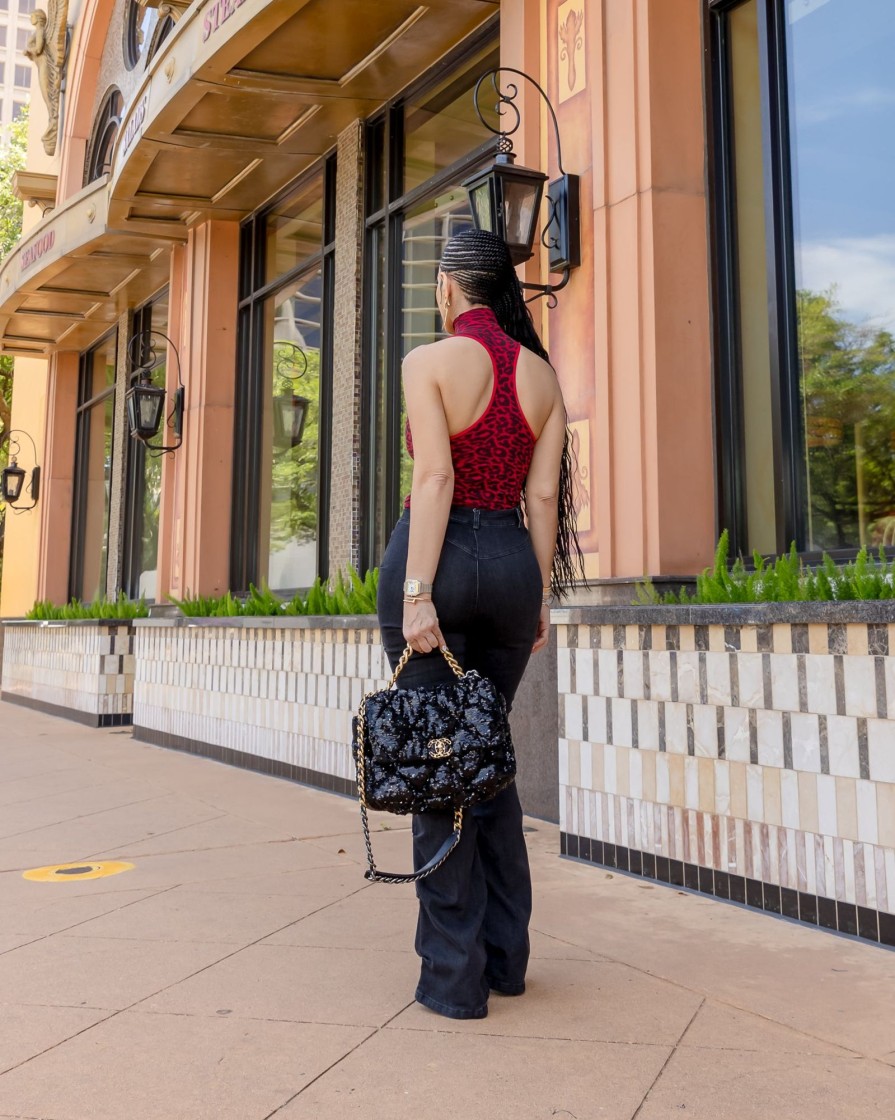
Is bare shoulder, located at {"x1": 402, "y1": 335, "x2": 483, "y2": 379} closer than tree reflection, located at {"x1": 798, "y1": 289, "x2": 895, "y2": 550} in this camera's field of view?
Yes

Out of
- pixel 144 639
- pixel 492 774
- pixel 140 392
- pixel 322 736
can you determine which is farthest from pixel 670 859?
pixel 140 392

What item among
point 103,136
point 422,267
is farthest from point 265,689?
point 103,136

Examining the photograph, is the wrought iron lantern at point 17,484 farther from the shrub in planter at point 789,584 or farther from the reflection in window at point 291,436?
the shrub in planter at point 789,584

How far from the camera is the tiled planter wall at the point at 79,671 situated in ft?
36.7

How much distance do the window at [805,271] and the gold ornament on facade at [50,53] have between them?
1301 centimetres

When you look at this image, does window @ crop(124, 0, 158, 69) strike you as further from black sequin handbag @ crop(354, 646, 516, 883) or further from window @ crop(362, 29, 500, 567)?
black sequin handbag @ crop(354, 646, 516, 883)

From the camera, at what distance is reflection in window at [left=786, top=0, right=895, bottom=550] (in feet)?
14.8

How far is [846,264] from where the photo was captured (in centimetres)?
470

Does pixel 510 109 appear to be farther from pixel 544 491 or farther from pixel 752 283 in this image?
pixel 544 491

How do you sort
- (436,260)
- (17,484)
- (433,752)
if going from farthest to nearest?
(17,484), (436,260), (433,752)

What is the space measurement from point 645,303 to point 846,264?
0.85 m

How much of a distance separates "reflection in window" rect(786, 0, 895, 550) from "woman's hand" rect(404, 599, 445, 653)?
2438mm

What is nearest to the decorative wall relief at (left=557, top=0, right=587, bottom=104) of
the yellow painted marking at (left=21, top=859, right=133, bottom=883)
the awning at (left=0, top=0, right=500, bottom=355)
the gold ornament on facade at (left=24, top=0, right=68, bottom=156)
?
the awning at (left=0, top=0, right=500, bottom=355)

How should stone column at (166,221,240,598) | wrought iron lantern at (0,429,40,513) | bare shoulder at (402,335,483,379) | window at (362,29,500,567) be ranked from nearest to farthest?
bare shoulder at (402,335,483,379) < window at (362,29,500,567) < stone column at (166,221,240,598) < wrought iron lantern at (0,429,40,513)
